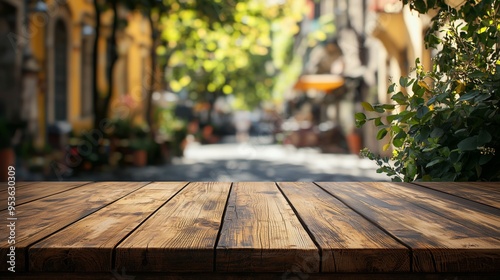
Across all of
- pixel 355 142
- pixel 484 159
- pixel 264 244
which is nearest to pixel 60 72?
pixel 355 142

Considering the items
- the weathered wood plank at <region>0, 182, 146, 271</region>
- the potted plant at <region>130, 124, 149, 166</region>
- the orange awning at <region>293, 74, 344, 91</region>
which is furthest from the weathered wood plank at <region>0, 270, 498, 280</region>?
the orange awning at <region>293, 74, 344, 91</region>

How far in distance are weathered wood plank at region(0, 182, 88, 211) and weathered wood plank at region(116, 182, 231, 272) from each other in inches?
25.4

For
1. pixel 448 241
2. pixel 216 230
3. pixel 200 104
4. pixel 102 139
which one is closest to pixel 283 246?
pixel 216 230

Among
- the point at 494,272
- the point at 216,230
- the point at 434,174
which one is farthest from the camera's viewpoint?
the point at 434,174

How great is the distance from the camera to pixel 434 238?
1483 mm

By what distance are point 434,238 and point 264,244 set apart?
43 cm

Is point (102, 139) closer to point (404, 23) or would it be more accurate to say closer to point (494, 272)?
point (404, 23)

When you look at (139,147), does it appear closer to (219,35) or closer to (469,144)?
(219,35)

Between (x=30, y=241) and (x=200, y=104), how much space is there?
114 feet

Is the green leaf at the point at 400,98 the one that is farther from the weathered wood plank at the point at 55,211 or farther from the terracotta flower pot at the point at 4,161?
the terracotta flower pot at the point at 4,161

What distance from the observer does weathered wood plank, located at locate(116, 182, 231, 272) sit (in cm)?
137

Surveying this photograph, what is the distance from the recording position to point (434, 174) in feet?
11.1

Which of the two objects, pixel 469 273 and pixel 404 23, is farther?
pixel 404 23

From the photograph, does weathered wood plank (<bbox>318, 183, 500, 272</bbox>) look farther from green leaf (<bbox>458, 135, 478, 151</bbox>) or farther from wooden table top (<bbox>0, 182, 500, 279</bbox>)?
green leaf (<bbox>458, 135, 478, 151</bbox>)
